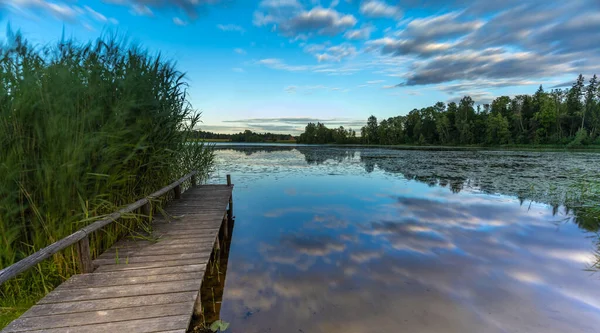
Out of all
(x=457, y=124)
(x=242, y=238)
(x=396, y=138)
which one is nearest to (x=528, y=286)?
(x=242, y=238)

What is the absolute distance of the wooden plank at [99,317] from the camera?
6.50ft

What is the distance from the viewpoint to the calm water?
11.1ft

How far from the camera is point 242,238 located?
6410 mm

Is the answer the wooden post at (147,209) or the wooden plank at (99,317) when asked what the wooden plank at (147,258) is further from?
the wooden post at (147,209)

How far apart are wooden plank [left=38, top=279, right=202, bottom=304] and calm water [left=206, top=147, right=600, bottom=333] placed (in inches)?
41.4

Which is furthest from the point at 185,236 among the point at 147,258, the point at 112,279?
the point at 112,279

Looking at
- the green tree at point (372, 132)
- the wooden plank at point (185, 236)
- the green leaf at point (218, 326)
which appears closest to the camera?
the green leaf at point (218, 326)

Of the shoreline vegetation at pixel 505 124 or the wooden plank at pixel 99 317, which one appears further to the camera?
the shoreline vegetation at pixel 505 124

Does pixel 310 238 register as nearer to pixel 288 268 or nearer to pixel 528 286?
pixel 288 268

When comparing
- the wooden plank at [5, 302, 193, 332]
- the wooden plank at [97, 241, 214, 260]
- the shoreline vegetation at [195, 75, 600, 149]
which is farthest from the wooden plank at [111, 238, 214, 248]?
the shoreline vegetation at [195, 75, 600, 149]

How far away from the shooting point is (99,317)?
2115 mm

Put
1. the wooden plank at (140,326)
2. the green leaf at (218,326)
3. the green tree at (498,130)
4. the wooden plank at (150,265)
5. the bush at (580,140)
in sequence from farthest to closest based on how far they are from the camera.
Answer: the green tree at (498,130) → the bush at (580,140) → the green leaf at (218,326) → the wooden plank at (150,265) → the wooden plank at (140,326)

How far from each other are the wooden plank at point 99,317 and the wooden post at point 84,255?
0.77 meters

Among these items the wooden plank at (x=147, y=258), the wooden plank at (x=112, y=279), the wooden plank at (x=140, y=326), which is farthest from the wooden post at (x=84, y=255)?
the wooden plank at (x=140, y=326)
